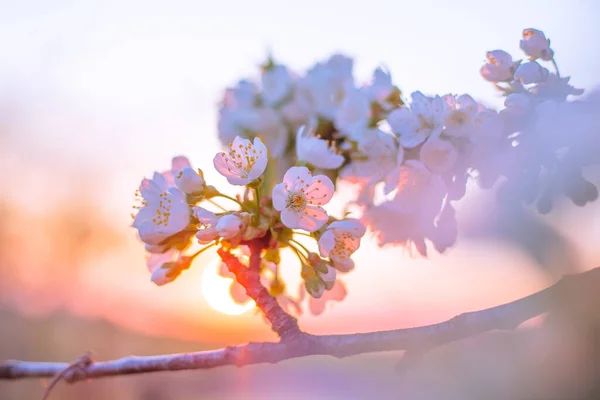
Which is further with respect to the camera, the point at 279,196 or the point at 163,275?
the point at 163,275

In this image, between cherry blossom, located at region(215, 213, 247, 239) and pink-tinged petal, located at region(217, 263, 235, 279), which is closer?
cherry blossom, located at region(215, 213, 247, 239)

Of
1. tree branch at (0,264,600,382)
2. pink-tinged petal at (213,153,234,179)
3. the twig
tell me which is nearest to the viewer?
tree branch at (0,264,600,382)

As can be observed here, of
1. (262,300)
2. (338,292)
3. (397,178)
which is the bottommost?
(338,292)

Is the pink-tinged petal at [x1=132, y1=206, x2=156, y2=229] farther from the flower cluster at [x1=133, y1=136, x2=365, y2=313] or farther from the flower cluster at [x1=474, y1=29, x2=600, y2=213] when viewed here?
the flower cluster at [x1=474, y1=29, x2=600, y2=213]

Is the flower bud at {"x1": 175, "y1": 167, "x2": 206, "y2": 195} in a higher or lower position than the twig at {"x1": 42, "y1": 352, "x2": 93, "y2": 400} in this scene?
higher

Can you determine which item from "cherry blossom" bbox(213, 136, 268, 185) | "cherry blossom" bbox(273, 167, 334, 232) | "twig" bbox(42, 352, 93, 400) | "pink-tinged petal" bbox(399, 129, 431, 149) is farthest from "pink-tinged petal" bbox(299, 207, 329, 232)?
"twig" bbox(42, 352, 93, 400)

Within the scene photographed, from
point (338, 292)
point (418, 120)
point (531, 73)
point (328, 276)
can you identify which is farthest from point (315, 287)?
point (531, 73)

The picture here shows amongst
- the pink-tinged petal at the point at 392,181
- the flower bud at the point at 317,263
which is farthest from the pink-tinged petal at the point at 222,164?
the pink-tinged petal at the point at 392,181

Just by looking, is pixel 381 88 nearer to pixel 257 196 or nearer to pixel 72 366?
pixel 257 196

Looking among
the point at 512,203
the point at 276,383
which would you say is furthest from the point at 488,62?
the point at 276,383
